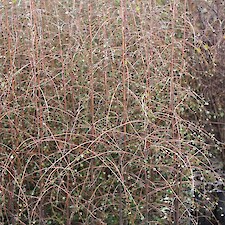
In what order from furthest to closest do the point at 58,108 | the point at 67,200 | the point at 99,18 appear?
the point at 99,18, the point at 58,108, the point at 67,200

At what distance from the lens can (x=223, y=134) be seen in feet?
11.9

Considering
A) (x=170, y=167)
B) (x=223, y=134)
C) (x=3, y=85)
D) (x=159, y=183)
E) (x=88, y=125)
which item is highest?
(x=3, y=85)

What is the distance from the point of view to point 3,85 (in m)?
2.64

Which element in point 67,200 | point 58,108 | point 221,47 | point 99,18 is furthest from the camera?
point 221,47

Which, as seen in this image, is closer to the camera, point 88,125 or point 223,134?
point 88,125

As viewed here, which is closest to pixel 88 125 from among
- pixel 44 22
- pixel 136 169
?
pixel 136 169

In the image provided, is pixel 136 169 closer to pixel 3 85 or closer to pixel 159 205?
pixel 159 205

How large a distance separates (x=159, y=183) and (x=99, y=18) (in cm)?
113

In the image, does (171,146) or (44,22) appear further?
(44,22)

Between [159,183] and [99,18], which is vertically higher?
[99,18]

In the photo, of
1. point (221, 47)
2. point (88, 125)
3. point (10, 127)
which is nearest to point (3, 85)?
point (10, 127)

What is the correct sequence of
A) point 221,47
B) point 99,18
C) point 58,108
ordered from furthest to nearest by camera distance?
point 221,47
point 99,18
point 58,108

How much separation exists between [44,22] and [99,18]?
1.35ft

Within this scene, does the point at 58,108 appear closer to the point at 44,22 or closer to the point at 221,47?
the point at 44,22
